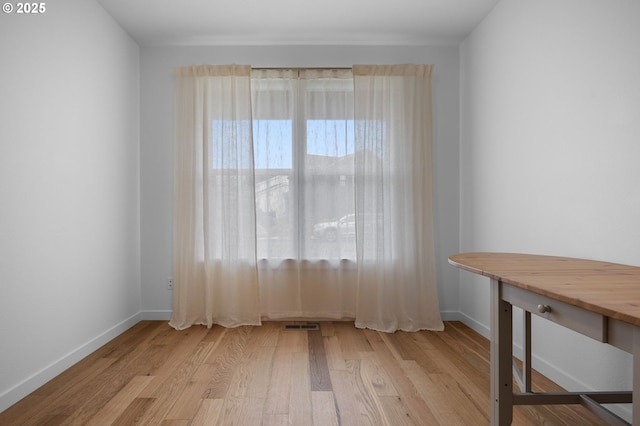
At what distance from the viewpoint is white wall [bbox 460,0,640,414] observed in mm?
1804

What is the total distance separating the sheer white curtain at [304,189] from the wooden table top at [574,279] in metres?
1.64

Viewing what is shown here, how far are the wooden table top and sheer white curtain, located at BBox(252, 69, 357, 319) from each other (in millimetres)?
1644

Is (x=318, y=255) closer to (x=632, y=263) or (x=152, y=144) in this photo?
(x=152, y=144)

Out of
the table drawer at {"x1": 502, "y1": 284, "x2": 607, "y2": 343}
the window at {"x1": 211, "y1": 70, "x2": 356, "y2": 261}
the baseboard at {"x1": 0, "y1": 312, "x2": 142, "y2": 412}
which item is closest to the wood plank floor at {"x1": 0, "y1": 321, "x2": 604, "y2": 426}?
the baseboard at {"x1": 0, "y1": 312, "x2": 142, "y2": 412}

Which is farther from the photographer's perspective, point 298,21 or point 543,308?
point 298,21

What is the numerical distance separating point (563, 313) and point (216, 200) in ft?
9.44

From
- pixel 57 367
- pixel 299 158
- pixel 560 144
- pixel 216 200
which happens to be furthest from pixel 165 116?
pixel 560 144

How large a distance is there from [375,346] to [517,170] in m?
1.63

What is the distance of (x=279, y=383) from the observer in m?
2.26

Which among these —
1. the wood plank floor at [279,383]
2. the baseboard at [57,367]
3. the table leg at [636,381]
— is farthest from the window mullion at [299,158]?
the table leg at [636,381]

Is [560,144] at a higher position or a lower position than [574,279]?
higher

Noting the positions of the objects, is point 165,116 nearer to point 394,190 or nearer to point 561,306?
point 394,190

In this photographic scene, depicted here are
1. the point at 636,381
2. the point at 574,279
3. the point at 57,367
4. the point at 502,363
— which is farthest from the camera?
the point at 57,367

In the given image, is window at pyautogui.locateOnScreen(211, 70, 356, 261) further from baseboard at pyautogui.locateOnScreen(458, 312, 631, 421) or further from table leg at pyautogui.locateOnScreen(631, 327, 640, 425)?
table leg at pyautogui.locateOnScreen(631, 327, 640, 425)
